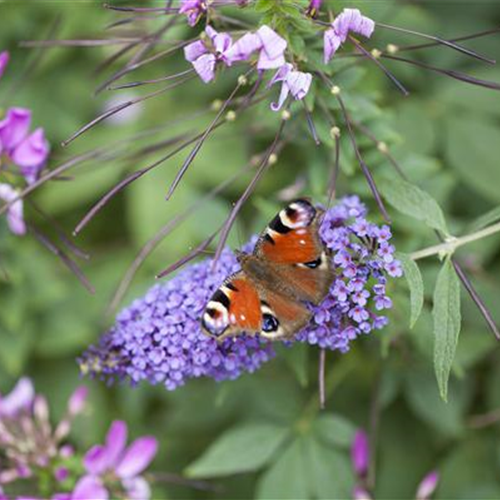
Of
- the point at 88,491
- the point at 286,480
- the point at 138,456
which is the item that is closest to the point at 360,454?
the point at 286,480

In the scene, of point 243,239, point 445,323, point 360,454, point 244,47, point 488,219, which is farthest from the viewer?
point 243,239

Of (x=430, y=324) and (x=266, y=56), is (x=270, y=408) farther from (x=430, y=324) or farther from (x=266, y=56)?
(x=266, y=56)

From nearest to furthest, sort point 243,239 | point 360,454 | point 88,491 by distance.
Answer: point 88,491 → point 360,454 → point 243,239

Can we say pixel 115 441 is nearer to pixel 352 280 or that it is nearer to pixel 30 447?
pixel 30 447

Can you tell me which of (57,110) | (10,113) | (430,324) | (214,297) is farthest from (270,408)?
(57,110)

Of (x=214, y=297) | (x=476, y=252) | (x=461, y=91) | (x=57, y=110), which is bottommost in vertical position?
Answer: (x=476, y=252)

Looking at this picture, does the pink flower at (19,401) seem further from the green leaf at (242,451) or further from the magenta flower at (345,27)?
the magenta flower at (345,27)
